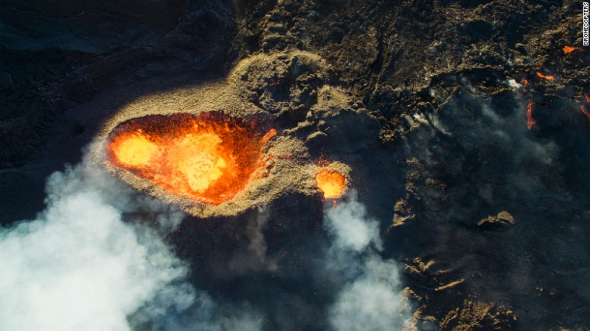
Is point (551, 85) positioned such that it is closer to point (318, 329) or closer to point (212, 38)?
point (318, 329)

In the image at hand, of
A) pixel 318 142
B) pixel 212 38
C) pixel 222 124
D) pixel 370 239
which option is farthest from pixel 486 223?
pixel 212 38

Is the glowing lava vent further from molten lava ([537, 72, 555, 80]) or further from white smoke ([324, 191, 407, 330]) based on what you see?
molten lava ([537, 72, 555, 80])

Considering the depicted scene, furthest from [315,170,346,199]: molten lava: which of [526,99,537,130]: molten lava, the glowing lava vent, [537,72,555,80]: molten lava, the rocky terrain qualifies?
[537,72,555,80]: molten lava

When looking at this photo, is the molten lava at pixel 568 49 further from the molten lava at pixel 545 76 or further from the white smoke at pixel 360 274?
the white smoke at pixel 360 274

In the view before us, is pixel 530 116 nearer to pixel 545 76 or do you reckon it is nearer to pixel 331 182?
pixel 545 76

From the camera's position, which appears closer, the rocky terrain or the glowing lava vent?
the rocky terrain

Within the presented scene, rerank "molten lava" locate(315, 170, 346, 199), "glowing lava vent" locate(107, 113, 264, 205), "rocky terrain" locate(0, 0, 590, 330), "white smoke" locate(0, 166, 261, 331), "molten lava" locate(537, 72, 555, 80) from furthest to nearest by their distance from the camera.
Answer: "glowing lava vent" locate(107, 113, 264, 205)
"molten lava" locate(315, 170, 346, 199)
"molten lava" locate(537, 72, 555, 80)
"rocky terrain" locate(0, 0, 590, 330)
"white smoke" locate(0, 166, 261, 331)

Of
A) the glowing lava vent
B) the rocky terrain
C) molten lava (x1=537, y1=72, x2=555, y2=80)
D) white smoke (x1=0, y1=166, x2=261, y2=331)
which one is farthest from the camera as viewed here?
the glowing lava vent

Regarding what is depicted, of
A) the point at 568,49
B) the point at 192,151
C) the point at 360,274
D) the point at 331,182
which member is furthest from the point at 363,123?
the point at 568,49
